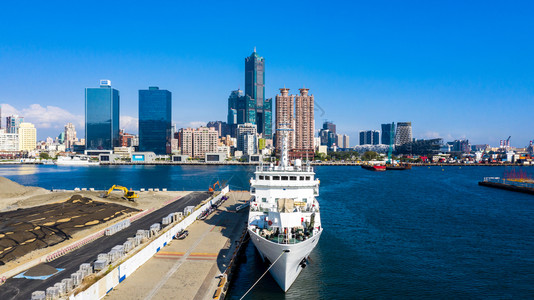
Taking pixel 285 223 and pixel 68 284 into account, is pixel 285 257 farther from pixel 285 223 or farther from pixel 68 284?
pixel 68 284

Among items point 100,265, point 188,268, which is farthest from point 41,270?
point 188,268

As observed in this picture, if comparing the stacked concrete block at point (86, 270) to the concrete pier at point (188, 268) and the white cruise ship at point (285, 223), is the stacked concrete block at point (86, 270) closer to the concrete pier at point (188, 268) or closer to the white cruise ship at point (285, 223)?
the concrete pier at point (188, 268)

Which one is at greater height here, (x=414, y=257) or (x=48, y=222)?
(x=48, y=222)

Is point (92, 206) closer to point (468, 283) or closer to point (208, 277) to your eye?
point (208, 277)

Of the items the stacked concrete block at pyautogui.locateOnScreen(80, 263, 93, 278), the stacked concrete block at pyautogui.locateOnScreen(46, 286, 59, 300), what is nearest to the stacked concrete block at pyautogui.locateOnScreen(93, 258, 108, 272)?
the stacked concrete block at pyautogui.locateOnScreen(80, 263, 93, 278)

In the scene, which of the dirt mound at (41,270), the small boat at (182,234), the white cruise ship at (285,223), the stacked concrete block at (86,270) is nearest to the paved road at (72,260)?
the dirt mound at (41,270)

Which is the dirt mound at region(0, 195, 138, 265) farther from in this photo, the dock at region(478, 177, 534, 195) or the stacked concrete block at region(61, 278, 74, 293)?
the dock at region(478, 177, 534, 195)
